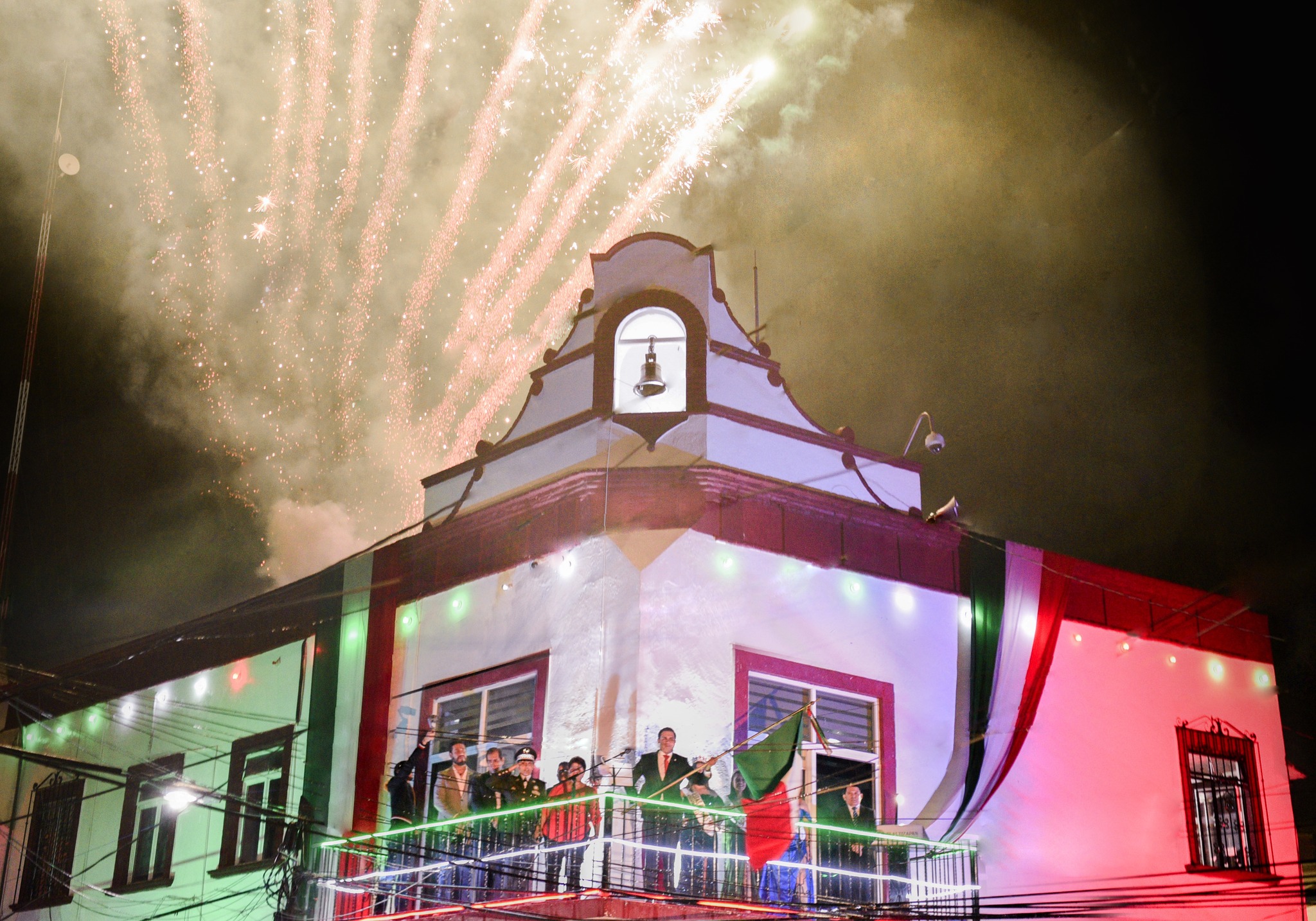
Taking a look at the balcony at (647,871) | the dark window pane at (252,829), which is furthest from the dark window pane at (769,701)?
the dark window pane at (252,829)

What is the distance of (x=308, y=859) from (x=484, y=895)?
14.4 ft

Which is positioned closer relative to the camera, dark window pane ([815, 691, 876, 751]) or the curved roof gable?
dark window pane ([815, 691, 876, 751])

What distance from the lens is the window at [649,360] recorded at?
62.8 ft

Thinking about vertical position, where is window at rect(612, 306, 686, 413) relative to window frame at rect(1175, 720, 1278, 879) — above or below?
above

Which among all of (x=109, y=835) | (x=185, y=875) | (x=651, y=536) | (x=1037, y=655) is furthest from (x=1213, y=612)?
(x=109, y=835)

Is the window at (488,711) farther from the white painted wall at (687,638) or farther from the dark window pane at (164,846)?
the dark window pane at (164,846)

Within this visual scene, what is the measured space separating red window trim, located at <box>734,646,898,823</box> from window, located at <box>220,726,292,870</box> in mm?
7732

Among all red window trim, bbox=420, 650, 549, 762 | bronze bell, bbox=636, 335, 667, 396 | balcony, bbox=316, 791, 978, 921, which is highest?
bronze bell, bbox=636, 335, 667, 396

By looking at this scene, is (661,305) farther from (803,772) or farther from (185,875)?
(185,875)

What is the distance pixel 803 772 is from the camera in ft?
56.8

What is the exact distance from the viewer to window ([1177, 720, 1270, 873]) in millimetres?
20047

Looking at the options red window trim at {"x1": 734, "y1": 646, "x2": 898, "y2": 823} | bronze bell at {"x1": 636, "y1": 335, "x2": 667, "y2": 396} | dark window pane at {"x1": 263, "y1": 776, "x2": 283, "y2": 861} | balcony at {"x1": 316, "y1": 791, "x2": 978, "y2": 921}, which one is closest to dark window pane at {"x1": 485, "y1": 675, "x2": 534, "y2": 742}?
balcony at {"x1": 316, "y1": 791, "x2": 978, "y2": 921}

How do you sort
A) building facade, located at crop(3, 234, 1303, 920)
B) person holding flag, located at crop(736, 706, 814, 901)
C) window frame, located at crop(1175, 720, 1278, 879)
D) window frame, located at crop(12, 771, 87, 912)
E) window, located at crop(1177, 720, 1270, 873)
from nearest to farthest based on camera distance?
person holding flag, located at crop(736, 706, 814, 901)
building facade, located at crop(3, 234, 1303, 920)
window frame, located at crop(1175, 720, 1278, 879)
window, located at crop(1177, 720, 1270, 873)
window frame, located at crop(12, 771, 87, 912)

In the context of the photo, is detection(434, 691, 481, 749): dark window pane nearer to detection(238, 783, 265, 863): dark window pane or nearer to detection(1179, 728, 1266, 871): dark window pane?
detection(238, 783, 265, 863): dark window pane
